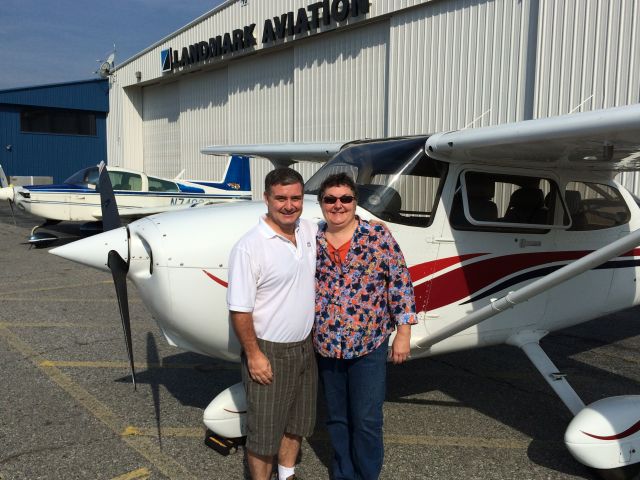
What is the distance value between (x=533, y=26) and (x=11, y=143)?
26.1m

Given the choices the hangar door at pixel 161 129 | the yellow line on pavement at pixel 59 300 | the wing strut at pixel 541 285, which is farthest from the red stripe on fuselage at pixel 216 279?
the hangar door at pixel 161 129

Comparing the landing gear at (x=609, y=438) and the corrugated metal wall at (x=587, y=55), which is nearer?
the landing gear at (x=609, y=438)

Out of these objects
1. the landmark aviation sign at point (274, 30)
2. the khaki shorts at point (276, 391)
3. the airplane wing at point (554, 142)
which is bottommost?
the khaki shorts at point (276, 391)

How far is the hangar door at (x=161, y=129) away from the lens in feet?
70.5

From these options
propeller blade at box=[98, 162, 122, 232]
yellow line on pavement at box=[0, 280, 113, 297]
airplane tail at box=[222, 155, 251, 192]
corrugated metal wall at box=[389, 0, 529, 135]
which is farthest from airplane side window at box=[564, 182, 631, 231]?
airplane tail at box=[222, 155, 251, 192]

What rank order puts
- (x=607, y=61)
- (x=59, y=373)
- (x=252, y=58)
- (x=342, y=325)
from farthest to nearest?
(x=252, y=58), (x=607, y=61), (x=59, y=373), (x=342, y=325)

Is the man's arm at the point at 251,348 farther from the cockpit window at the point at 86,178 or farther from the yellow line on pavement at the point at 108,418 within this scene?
the cockpit window at the point at 86,178

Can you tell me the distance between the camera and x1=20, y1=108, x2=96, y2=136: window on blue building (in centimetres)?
2839

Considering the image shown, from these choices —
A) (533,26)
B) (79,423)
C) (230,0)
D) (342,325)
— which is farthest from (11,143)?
(342,325)

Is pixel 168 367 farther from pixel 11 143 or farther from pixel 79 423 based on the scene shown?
pixel 11 143

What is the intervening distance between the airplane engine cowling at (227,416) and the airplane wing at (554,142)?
1970 mm

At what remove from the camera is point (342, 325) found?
8.50ft

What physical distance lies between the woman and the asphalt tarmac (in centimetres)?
75

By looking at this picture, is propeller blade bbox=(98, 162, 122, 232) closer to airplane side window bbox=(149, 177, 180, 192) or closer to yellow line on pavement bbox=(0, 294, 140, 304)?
yellow line on pavement bbox=(0, 294, 140, 304)
